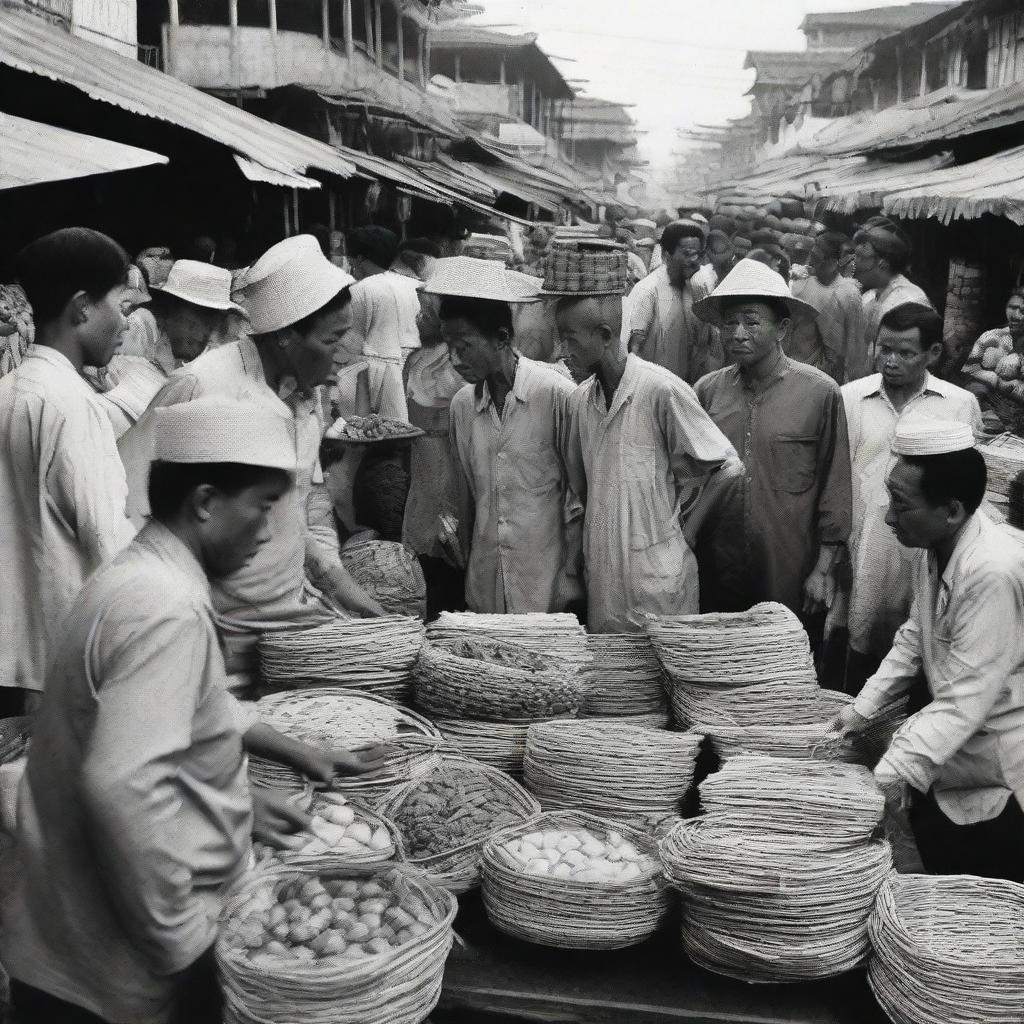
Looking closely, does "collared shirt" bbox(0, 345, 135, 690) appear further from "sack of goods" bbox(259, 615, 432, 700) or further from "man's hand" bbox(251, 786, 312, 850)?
"man's hand" bbox(251, 786, 312, 850)

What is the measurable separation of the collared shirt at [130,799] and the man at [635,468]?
220 centimetres

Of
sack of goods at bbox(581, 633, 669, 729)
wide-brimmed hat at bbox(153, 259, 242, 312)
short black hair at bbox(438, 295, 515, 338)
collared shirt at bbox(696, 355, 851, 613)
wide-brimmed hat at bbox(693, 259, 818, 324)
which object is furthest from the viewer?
wide-brimmed hat at bbox(153, 259, 242, 312)

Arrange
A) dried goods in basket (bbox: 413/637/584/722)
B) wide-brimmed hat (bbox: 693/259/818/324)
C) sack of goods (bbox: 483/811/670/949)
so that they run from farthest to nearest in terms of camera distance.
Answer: wide-brimmed hat (bbox: 693/259/818/324) < dried goods in basket (bbox: 413/637/584/722) < sack of goods (bbox: 483/811/670/949)

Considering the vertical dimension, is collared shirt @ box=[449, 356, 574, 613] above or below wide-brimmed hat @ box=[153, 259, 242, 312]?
below

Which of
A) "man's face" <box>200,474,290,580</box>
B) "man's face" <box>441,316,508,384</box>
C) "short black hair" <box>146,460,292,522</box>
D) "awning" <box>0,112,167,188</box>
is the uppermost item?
"awning" <box>0,112,167,188</box>

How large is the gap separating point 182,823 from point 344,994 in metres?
0.55

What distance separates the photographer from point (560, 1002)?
2580mm

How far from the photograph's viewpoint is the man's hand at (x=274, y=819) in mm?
2322

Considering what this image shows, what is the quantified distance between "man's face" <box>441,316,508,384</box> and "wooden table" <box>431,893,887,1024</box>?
2024 millimetres

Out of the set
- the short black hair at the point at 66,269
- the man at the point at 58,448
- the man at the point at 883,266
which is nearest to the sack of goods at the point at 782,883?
the man at the point at 58,448

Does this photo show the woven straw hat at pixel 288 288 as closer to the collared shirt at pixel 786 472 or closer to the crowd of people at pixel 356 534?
the crowd of people at pixel 356 534

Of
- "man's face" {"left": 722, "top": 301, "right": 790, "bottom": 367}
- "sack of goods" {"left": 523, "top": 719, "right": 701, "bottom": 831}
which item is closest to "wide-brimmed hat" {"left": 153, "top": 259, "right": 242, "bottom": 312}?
"man's face" {"left": 722, "top": 301, "right": 790, "bottom": 367}

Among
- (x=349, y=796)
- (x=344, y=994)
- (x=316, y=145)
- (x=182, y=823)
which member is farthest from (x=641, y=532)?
(x=316, y=145)

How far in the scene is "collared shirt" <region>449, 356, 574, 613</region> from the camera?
4289mm
